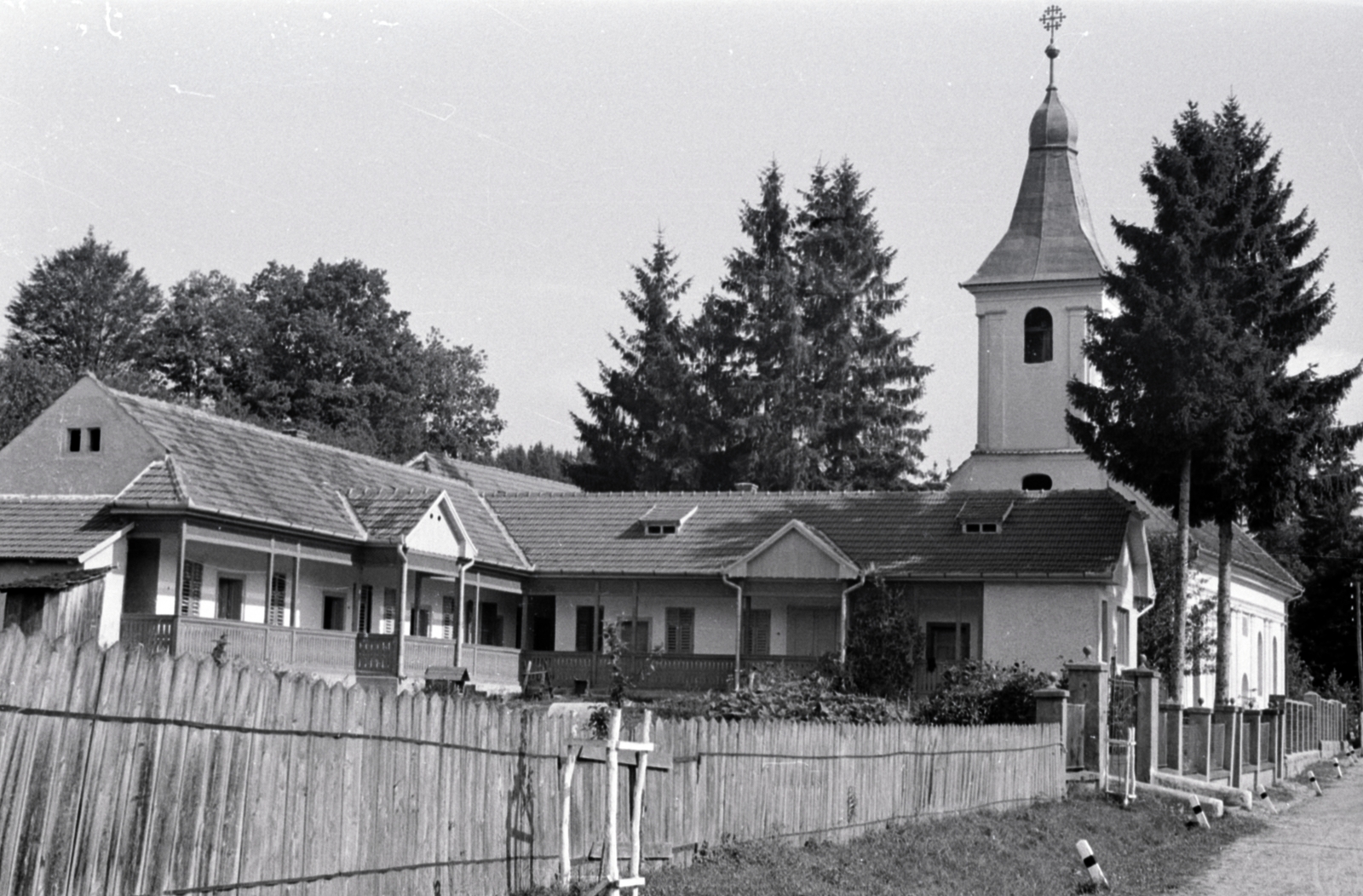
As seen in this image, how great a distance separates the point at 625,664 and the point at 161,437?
40.4 ft

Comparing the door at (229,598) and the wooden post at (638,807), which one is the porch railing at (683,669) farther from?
the wooden post at (638,807)

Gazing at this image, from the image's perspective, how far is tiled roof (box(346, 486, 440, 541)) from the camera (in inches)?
1361

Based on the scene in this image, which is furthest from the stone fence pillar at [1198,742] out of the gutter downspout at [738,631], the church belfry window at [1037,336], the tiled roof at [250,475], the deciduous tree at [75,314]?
the deciduous tree at [75,314]

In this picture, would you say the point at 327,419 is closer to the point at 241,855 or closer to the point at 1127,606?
the point at 1127,606

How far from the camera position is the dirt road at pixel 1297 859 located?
16797 millimetres

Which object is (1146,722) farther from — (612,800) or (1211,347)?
(612,800)

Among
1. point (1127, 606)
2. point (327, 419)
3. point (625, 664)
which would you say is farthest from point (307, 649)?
point (327, 419)

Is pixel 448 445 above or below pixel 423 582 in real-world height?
above

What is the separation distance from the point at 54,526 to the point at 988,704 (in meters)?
16.8

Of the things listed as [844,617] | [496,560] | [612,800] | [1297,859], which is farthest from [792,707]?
[496,560]

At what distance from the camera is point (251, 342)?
70125mm

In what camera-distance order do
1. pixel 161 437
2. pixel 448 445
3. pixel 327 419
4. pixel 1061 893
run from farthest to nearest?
pixel 448 445
pixel 327 419
pixel 161 437
pixel 1061 893

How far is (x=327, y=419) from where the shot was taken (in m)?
70.4

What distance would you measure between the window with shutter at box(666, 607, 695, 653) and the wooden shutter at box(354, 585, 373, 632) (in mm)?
7508
